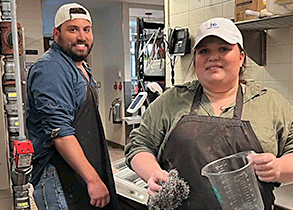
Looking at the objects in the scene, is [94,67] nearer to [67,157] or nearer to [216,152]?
[67,157]

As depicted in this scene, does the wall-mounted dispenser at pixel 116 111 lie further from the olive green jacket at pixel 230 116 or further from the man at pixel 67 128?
the olive green jacket at pixel 230 116

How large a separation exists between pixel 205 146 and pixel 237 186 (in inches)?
→ 8.1

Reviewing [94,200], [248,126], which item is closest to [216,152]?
[248,126]

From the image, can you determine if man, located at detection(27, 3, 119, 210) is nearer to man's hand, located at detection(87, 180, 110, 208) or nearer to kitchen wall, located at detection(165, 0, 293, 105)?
man's hand, located at detection(87, 180, 110, 208)

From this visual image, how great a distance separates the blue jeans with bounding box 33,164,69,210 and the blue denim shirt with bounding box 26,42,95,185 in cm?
5

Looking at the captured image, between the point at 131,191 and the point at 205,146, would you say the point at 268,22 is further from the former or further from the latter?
the point at 131,191

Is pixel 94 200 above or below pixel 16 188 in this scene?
below

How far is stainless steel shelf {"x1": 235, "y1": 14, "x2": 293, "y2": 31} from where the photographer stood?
4.86ft

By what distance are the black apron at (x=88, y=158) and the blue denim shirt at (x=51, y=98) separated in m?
0.05

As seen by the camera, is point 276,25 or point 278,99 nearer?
point 278,99

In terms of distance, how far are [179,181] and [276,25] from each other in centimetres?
115

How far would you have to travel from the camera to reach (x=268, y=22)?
159 centimetres

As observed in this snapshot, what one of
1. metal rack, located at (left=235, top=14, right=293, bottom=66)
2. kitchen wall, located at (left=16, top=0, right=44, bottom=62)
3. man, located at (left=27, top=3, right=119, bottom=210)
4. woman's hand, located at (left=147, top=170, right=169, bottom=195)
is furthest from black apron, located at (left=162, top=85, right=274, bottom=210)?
kitchen wall, located at (left=16, top=0, right=44, bottom=62)

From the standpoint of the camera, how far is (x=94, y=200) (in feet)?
4.82
